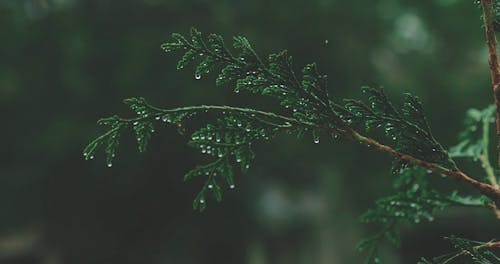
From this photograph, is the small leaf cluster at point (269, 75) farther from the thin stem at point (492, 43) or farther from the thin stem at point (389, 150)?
the thin stem at point (492, 43)

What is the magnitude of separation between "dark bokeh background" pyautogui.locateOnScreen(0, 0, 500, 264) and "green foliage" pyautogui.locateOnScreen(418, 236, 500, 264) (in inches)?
346

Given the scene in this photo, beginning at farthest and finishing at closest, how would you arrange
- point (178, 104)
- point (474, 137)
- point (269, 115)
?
1. point (178, 104)
2. point (474, 137)
3. point (269, 115)

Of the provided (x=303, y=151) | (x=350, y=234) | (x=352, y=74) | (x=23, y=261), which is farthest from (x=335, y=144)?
(x=23, y=261)

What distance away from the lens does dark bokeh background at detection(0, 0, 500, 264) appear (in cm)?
1124

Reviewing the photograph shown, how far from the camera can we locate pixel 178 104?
10.9 m

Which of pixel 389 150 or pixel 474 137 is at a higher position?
pixel 474 137

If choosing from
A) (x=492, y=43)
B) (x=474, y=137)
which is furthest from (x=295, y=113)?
(x=474, y=137)

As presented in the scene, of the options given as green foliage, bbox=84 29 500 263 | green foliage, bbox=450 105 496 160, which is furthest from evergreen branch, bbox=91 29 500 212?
green foliage, bbox=450 105 496 160

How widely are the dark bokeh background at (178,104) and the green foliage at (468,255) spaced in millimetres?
8781

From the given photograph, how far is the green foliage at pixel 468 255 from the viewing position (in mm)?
1698

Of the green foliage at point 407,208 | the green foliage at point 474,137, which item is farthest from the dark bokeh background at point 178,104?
the green foliage at point 407,208

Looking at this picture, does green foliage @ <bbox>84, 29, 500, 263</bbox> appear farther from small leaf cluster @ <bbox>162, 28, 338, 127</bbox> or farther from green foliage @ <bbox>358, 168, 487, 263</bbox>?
green foliage @ <bbox>358, 168, 487, 263</bbox>

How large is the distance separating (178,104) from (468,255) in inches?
364

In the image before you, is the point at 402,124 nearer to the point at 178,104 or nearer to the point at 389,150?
the point at 389,150
